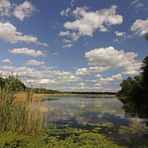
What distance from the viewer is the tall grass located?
13.7 meters

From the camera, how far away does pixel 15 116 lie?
13.8m

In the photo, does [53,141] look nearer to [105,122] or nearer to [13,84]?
[13,84]

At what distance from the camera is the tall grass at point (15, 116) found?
44.9 ft

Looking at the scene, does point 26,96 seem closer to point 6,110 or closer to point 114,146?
point 6,110

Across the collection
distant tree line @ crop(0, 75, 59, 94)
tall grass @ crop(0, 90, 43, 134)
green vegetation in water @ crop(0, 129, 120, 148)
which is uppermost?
distant tree line @ crop(0, 75, 59, 94)

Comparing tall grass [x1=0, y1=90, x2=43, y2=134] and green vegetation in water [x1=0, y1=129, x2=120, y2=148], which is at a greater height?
tall grass [x1=0, y1=90, x2=43, y2=134]

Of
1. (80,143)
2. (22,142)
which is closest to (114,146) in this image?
(80,143)

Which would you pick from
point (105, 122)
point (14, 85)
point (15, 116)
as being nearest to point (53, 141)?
point (15, 116)

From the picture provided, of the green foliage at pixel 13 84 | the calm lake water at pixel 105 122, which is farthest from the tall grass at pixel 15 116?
the calm lake water at pixel 105 122

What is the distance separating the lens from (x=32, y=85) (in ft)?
48.0

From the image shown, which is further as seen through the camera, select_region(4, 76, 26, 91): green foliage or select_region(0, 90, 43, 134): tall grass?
select_region(4, 76, 26, 91): green foliage

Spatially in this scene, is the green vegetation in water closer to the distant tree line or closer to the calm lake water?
the calm lake water

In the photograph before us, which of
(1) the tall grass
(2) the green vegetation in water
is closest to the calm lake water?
(1) the tall grass

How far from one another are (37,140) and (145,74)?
1781 inches
